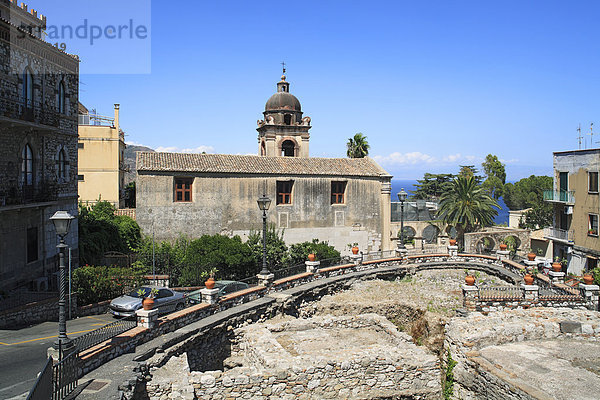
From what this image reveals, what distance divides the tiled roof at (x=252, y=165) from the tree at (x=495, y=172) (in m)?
60.3

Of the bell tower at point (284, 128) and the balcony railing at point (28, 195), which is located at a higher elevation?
the bell tower at point (284, 128)

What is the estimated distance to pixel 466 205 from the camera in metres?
39.8

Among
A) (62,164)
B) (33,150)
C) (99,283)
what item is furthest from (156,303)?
(62,164)

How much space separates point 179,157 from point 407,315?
61.2 feet

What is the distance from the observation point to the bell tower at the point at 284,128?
40.8 meters

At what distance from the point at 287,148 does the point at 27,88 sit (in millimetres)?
24073

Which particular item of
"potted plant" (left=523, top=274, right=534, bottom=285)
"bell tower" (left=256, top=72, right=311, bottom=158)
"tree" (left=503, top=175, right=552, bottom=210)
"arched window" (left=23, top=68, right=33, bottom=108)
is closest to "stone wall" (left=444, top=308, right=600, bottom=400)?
"potted plant" (left=523, top=274, right=534, bottom=285)

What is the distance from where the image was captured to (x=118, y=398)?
10016 millimetres

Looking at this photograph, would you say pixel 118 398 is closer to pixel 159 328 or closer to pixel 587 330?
pixel 159 328

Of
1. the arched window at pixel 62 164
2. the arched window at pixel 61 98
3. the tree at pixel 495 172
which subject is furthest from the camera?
the tree at pixel 495 172

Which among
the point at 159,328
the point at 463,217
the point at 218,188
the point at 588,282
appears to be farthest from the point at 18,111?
the point at 463,217

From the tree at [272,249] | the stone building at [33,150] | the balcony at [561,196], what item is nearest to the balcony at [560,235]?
the balcony at [561,196]

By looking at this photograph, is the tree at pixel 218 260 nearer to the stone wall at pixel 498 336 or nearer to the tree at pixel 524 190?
the stone wall at pixel 498 336

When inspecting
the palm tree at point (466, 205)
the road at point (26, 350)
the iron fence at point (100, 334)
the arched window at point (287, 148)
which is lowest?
the road at point (26, 350)
